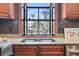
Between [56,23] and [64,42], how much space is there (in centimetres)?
20

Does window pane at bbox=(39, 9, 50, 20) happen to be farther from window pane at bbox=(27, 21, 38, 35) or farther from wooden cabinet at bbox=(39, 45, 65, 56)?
wooden cabinet at bbox=(39, 45, 65, 56)

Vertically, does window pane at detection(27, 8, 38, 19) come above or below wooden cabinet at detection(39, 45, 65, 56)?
above

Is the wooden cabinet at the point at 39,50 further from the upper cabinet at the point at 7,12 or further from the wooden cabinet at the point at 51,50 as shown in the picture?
the upper cabinet at the point at 7,12

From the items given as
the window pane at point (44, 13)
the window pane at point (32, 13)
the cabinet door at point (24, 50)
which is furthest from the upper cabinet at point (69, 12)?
the cabinet door at point (24, 50)

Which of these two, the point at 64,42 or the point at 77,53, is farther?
the point at 64,42

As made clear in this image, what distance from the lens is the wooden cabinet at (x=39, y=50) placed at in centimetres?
151

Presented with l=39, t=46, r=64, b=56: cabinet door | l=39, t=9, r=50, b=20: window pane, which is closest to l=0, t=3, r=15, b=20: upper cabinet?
l=39, t=9, r=50, b=20: window pane

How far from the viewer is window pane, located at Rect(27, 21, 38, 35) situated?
1.54m

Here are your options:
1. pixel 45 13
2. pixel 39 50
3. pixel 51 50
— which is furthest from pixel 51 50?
pixel 45 13

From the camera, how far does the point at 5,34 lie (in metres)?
1.54

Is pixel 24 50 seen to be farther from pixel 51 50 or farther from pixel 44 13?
pixel 44 13

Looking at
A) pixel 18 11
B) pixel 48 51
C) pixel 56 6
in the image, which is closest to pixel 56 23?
pixel 56 6

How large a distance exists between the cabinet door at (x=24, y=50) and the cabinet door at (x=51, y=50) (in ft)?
0.26

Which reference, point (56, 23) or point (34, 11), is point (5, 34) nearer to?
point (34, 11)
